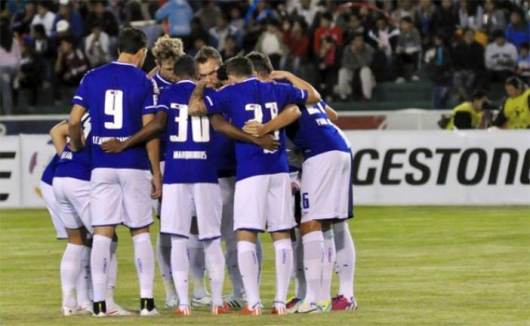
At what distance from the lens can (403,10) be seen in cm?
2586

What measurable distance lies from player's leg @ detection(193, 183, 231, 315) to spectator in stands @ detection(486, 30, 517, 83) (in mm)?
15301

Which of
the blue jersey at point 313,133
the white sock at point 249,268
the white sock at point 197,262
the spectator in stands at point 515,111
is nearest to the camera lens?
the white sock at point 249,268

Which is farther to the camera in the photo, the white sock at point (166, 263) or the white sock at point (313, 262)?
the white sock at point (166, 263)

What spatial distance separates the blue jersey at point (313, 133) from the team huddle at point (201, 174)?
0.04 feet

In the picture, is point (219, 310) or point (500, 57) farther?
point (500, 57)

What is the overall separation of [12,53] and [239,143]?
16273mm

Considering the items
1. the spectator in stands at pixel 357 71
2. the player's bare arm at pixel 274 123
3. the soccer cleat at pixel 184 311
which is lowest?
the soccer cleat at pixel 184 311

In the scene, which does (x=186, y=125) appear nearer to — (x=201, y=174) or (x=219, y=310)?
(x=201, y=174)

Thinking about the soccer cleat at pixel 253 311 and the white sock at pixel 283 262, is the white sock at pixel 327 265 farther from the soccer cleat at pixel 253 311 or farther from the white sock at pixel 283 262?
the soccer cleat at pixel 253 311

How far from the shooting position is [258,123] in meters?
10.2

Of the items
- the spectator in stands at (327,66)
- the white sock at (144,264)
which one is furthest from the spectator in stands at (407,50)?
the white sock at (144,264)

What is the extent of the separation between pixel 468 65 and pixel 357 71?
80.3 inches

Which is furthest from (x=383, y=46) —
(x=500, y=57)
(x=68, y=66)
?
(x=68, y=66)

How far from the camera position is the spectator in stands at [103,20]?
2617cm
